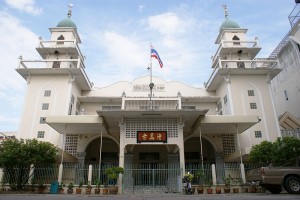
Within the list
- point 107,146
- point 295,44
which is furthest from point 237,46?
point 107,146

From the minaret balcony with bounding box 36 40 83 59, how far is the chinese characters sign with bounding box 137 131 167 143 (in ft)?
41.4

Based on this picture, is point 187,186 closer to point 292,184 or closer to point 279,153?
point 292,184

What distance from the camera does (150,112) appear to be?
16.0m

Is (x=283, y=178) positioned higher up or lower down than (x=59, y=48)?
lower down

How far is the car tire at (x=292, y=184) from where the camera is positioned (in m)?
10.5

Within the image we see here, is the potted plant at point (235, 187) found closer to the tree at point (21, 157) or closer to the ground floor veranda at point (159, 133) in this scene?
the ground floor veranda at point (159, 133)

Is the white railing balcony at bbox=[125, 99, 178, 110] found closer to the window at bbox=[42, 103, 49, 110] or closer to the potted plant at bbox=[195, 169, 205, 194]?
the potted plant at bbox=[195, 169, 205, 194]

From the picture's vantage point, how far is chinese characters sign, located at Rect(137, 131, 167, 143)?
1614 cm

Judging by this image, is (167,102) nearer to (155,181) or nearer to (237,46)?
(155,181)

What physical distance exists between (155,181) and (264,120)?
11.4m

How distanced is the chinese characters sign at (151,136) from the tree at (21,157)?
563cm

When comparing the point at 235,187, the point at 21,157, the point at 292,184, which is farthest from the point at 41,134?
the point at 292,184

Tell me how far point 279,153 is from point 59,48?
67.4ft

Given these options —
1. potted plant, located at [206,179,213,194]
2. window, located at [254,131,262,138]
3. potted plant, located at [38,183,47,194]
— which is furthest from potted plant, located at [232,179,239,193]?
potted plant, located at [38,183,47,194]
